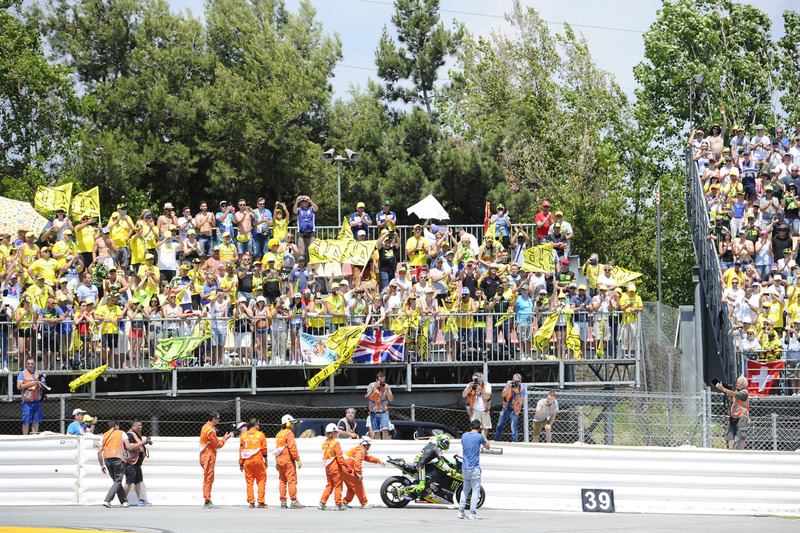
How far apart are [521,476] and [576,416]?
3502 mm

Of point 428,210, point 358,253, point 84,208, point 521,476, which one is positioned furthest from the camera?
point 428,210

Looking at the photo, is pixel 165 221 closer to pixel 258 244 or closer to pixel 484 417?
pixel 258 244

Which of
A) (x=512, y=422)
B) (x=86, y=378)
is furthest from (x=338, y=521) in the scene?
(x=86, y=378)

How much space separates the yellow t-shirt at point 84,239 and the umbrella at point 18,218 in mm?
2031

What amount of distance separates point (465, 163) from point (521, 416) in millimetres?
17969

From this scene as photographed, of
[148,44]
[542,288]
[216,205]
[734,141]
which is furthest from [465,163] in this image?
[542,288]

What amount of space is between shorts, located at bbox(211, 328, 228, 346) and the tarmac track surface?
500 cm

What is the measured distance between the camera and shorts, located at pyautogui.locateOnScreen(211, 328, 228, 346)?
22.1 m

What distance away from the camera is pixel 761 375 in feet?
71.1

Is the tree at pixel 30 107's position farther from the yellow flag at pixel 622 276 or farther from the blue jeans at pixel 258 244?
the yellow flag at pixel 622 276

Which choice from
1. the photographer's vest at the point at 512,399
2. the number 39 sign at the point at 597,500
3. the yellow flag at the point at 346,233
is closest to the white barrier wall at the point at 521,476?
the number 39 sign at the point at 597,500

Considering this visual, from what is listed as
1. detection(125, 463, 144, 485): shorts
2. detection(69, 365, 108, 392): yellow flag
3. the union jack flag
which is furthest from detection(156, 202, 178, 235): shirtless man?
detection(125, 463, 144, 485): shorts

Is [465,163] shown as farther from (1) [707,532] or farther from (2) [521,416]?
(1) [707,532]

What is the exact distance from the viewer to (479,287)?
2344 cm
